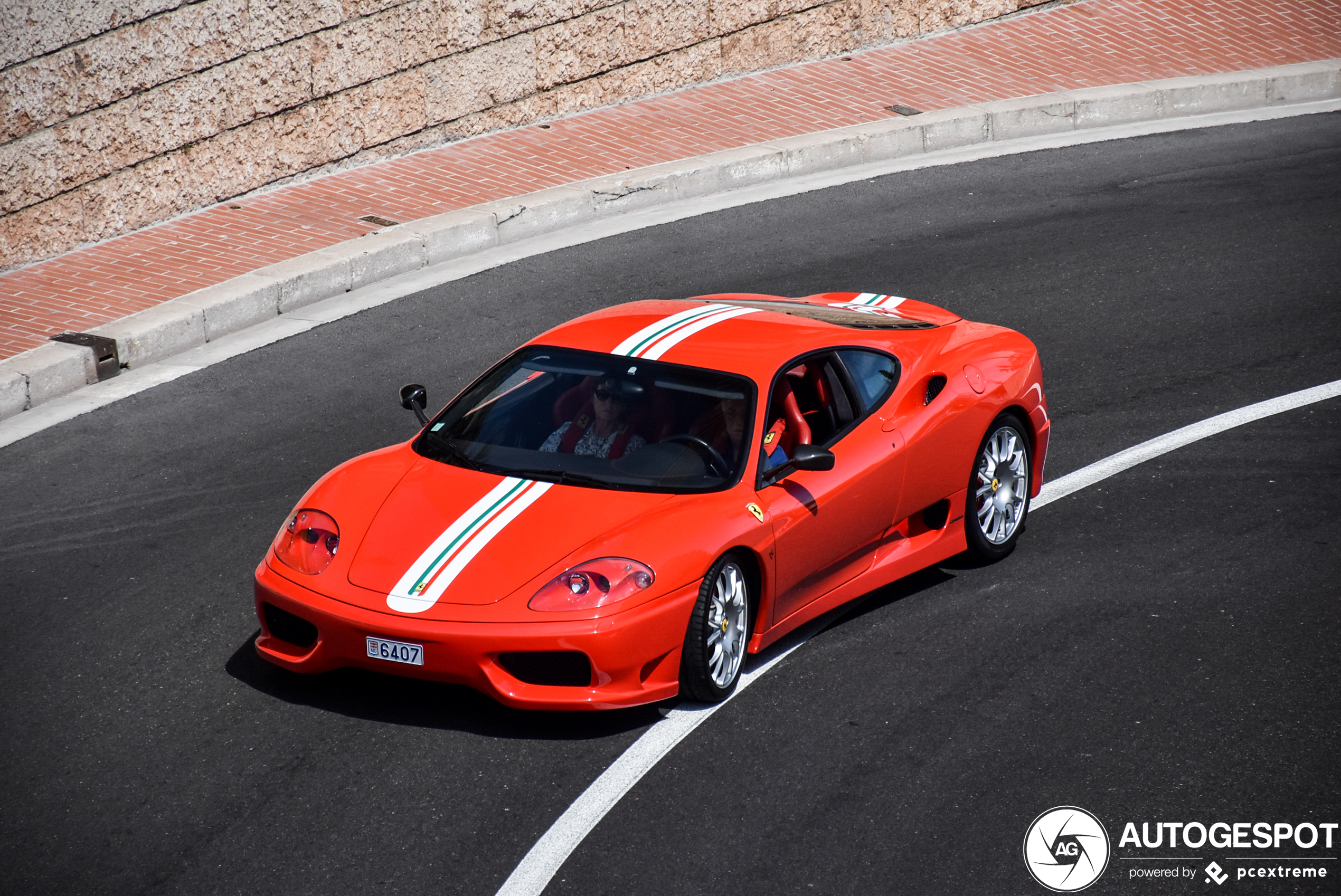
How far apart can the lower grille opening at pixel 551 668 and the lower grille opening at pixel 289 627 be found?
815mm

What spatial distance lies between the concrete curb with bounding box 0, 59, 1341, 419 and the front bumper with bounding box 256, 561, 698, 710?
4.72 metres

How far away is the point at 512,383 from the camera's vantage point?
6555 millimetres

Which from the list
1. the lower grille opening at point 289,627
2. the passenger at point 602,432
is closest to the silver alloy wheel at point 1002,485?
the passenger at point 602,432

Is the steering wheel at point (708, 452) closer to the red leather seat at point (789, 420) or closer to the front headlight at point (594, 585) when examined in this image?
the red leather seat at point (789, 420)

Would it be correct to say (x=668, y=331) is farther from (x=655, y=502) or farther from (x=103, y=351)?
(x=103, y=351)

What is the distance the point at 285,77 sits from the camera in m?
12.7

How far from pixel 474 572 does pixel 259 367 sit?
479 cm

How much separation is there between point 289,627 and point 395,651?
0.60 m

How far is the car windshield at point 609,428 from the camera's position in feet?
19.5

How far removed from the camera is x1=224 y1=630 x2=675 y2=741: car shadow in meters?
5.56

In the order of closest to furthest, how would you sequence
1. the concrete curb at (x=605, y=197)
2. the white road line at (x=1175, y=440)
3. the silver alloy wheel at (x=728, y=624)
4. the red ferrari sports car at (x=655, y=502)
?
the red ferrari sports car at (x=655, y=502) < the silver alloy wheel at (x=728, y=624) < the white road line at (x=1175, y=440) < the concrete curb at (x=605, y=197)

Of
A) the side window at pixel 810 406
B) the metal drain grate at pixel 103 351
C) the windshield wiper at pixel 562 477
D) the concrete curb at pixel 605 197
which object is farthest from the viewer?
the concrete curb at pixel 605 197

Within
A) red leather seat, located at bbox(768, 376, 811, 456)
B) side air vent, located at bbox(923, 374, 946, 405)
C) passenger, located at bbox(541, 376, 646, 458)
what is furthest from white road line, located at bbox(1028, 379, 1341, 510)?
passenger, located at bbox(541, 376, 646, 458)

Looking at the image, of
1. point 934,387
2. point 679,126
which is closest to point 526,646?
point 934,387
